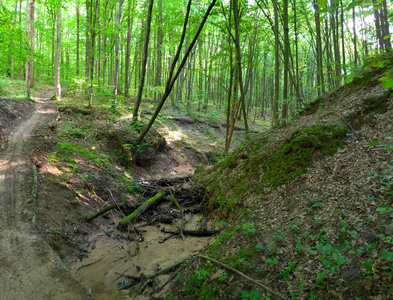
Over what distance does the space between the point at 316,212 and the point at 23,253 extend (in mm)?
5386

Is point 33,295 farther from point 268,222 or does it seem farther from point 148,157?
point 148,157

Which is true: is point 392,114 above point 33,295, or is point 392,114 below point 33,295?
above

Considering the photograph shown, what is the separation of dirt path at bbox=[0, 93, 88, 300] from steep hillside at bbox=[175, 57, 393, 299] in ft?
6.74

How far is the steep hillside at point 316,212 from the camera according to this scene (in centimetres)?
255

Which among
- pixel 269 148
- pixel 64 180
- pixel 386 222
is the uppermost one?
pixel 269 148

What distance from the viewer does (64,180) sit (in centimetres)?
681

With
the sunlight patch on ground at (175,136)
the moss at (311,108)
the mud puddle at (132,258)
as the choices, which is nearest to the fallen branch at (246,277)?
the mud puddle at (132,258)

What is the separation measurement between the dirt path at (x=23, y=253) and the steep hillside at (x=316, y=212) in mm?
2055

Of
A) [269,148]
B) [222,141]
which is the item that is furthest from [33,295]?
[222,141]

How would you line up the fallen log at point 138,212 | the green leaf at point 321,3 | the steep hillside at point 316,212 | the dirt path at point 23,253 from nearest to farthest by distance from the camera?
the green leaf at point 321,3
the steep hillside at point 316,212
the dirt path at point 23,253
the fallen log at point 138,212

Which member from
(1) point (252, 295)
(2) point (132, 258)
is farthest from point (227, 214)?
(1) point (252, 295)

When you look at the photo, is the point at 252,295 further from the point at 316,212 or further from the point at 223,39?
the point at 223,39

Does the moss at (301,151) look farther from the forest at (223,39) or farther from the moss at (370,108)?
the forest at (223,39)

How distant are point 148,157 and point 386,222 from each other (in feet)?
35.3
